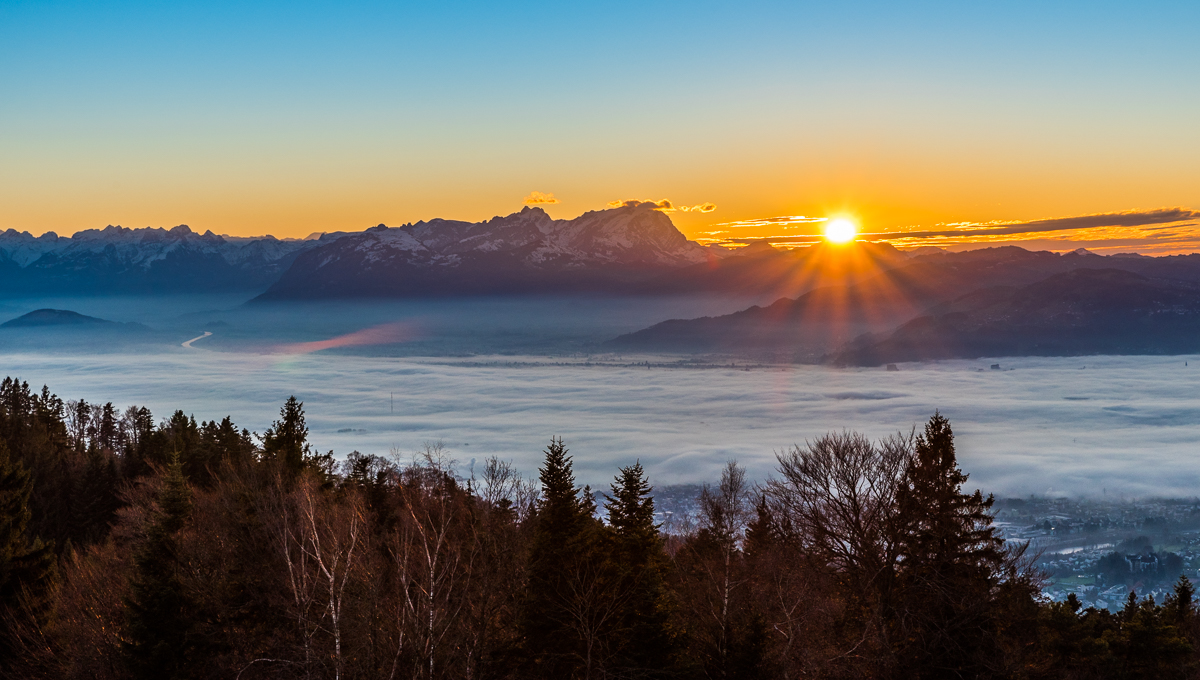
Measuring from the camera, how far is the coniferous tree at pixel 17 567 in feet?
87.3

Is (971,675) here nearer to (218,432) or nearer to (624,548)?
(624,548)

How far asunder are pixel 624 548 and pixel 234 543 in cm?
1467

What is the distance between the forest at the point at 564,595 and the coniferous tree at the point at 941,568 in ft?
0.25

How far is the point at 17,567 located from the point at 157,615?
919cm

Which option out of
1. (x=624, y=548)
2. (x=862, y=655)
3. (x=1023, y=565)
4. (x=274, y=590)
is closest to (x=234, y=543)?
(x=274, y=590)

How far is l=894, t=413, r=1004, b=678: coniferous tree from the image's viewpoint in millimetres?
26000

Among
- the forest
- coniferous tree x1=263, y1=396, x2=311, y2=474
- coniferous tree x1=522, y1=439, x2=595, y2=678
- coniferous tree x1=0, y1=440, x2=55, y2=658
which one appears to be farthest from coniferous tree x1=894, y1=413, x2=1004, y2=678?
coniferous tree x1=263, y1=396, x2=311, y2=474

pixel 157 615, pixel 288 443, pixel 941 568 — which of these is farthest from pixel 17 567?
pixel 941 568

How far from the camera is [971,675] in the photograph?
84.3ft

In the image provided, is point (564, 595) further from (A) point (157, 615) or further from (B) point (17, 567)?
(B) point (17, 567)

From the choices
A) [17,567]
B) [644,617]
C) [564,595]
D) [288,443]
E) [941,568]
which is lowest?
[644,617]

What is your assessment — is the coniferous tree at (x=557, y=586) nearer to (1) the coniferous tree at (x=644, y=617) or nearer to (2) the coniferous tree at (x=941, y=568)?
(1) the coniferous tree at (x=644, y=617)

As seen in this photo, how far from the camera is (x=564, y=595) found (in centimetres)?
2497

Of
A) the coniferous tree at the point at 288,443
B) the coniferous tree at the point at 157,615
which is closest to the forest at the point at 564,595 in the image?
the coniferous tree at the point at 157,615
